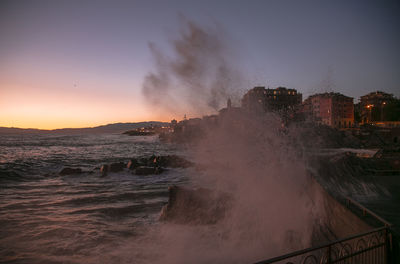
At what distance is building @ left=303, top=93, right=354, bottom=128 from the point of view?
78875mm

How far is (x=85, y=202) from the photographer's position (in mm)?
12312

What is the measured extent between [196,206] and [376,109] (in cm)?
10418

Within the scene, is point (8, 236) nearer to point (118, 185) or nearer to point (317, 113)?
point (118, 185)

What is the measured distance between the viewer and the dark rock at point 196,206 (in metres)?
8.53

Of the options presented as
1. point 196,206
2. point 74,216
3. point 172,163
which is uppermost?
point 196,206

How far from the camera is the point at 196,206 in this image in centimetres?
883

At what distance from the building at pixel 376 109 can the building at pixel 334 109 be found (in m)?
6.19

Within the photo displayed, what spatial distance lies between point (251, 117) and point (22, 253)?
10.9 m

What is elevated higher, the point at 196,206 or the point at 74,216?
the point at 196,206

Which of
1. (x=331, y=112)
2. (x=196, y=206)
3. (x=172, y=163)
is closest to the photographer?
(x=196, y=206)

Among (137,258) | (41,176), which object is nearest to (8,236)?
(137,258)

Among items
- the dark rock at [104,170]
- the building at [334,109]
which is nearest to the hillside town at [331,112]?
the building at [334,109]

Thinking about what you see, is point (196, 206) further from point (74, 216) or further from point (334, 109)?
point (334, 109)

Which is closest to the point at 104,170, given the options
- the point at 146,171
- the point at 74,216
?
the point at 146,171
